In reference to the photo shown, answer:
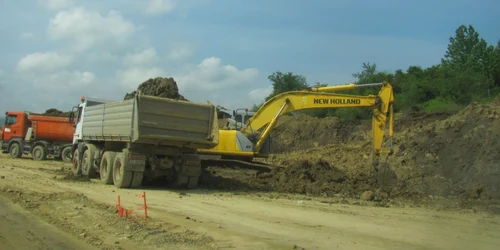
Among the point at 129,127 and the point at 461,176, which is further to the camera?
the point at 461,176

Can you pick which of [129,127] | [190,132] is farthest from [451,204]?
[129,127]

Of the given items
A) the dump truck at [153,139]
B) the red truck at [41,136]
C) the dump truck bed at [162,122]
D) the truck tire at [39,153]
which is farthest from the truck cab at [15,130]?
the dump truck bed at [162,122]

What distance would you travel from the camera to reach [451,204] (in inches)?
564

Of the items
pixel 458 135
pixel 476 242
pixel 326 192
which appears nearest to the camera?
pixel 476 242

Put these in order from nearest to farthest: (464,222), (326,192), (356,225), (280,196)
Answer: (356,225), (464,222), (280,196), (326,192)

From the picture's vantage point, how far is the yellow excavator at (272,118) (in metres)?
17.8

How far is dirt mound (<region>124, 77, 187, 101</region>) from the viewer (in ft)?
64.1

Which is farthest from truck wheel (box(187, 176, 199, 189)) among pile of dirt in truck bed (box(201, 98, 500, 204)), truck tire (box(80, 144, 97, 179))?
truck tire (box(80, 144, 97, 179))

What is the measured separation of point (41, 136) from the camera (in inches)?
1212

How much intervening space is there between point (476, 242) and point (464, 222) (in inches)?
103

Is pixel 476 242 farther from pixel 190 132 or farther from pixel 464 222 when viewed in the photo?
pixel 190 132

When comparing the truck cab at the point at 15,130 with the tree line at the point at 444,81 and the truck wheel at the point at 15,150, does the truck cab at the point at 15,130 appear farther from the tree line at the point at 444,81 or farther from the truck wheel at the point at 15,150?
the tree line at the point at 444,81

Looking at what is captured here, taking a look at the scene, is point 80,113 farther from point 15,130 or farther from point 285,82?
point 285,82

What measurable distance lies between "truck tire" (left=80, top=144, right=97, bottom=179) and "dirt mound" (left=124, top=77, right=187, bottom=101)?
9.95 ft
